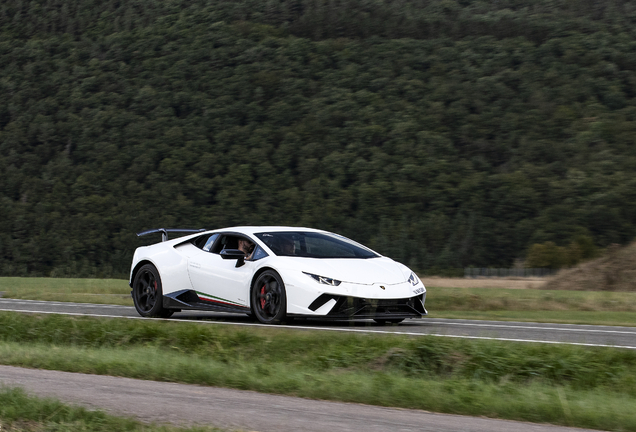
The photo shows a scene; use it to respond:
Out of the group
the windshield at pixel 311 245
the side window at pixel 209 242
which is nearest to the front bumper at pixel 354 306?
the windshield at pixel 311 245

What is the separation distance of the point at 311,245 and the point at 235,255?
1.08m

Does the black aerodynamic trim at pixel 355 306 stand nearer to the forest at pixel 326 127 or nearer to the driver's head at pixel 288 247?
the driver's head at pixel 288 247

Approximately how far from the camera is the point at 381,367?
788 cm

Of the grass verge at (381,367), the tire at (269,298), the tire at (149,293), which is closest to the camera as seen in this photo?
the grass verge at (381,367)

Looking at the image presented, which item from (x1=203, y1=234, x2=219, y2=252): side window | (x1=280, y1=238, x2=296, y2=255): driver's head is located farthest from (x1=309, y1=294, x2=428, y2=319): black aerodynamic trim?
(x1=203, y1=234, x2=219, y2=252): side window

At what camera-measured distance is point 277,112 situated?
11262cm

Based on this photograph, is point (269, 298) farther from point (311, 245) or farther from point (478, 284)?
point (478, 284)

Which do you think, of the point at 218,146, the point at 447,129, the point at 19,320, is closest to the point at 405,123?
the point at 447,129

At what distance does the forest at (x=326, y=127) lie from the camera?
3794 inches

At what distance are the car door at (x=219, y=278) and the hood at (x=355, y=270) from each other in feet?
2.87

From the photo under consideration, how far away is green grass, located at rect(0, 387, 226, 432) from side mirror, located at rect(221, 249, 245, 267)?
5590 mm

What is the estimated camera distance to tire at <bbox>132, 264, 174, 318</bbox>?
12945mm

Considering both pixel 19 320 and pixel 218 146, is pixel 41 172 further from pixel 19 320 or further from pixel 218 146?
pixel 19 320

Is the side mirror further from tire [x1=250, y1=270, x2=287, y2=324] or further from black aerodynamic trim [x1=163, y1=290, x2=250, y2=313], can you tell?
black aerodynamic trim [x1=163, y1=290, x2=250, y2=313]
